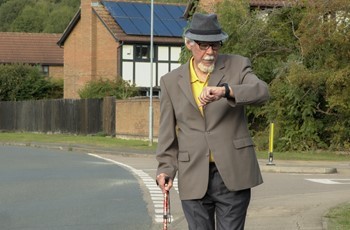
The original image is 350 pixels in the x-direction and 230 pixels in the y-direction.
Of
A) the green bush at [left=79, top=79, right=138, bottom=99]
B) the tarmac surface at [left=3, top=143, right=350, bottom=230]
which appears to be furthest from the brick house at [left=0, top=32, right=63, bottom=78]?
the tarmac surface at [left=3, top=143, right=350, bottom=230]

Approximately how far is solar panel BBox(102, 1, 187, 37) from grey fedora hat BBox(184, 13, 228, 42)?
165 ft

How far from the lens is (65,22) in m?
133

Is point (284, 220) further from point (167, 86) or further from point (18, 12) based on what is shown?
point (18, 12)

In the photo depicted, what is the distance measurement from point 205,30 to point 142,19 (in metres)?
52.7

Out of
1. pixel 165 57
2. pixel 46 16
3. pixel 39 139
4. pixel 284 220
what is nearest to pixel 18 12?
pixel 46 16

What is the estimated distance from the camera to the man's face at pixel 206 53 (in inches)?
234

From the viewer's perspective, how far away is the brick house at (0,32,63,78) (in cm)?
7369

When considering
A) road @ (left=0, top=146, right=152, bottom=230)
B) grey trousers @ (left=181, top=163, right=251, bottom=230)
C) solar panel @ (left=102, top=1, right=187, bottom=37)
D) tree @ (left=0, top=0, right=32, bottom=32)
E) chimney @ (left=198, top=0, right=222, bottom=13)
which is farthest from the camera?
tree @ (left=0, top=0, right=32, bottom=32)

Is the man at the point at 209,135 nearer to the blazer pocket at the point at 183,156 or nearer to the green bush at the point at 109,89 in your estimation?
the blazer pocket at the point at 183,156

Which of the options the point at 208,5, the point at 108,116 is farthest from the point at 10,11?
the point at 208,5

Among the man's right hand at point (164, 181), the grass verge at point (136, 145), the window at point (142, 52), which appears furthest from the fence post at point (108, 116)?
the man's right hand at point (164, 181)

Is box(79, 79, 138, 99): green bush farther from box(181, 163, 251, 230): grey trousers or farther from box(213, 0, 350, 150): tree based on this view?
box(181, 163, 251, 230): grey trousers

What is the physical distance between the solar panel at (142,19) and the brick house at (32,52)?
16.7 m

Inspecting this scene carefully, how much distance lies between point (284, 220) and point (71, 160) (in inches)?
667
